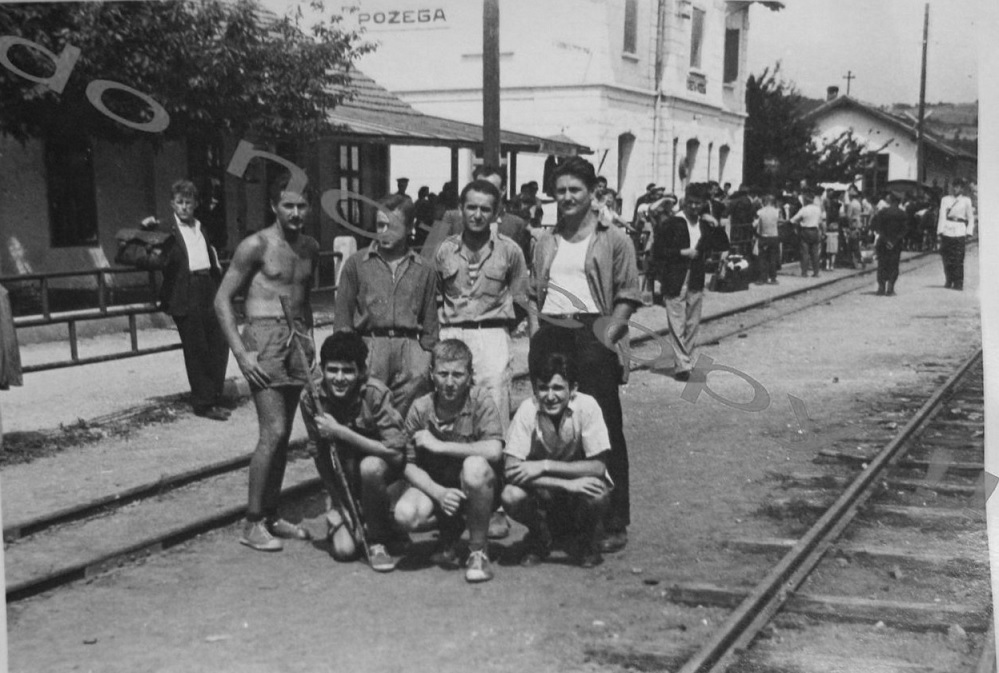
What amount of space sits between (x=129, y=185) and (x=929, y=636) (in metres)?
7.40

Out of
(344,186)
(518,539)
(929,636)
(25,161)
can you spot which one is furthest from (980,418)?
(25,161)

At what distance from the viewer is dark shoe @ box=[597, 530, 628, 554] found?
4598 mm

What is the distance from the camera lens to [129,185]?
910 centimetres

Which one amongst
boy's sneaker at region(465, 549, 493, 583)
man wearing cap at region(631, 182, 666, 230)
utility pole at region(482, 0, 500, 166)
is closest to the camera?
boy's sneaker at region(465, 549, 493, 583)

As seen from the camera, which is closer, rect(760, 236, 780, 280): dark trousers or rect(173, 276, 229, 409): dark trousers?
rect(173, 276, 229, 409): dark trousers

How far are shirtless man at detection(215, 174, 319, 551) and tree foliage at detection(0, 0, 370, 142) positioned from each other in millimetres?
1450

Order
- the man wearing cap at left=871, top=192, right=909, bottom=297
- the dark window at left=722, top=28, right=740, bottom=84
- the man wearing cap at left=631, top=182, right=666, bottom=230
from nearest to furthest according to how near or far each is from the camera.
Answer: the dark window at left=722, top=28, right=740, bottom=84, the man wearing cap at left=871, top=192, right=909, bottom=297, the man wearing cap at left=631, top=182, right=666, bottom=230

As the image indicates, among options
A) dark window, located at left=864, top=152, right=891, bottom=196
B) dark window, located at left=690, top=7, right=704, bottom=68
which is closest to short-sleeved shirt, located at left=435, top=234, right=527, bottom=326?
dark window, located at left=690, top=7, right=704, bottom=68

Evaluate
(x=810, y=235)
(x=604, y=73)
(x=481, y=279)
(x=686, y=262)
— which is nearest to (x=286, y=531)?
(x=481, y=279)

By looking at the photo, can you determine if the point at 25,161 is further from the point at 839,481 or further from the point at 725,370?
the point at 839,481

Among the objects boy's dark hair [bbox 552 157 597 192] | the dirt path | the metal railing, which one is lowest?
the dirt path

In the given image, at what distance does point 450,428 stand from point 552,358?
51 centimetres

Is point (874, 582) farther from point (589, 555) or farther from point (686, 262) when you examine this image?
point (686, 262)

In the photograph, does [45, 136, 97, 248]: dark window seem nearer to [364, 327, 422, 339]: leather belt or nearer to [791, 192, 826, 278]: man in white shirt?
[364, 327, 422, 339]: leather belt
